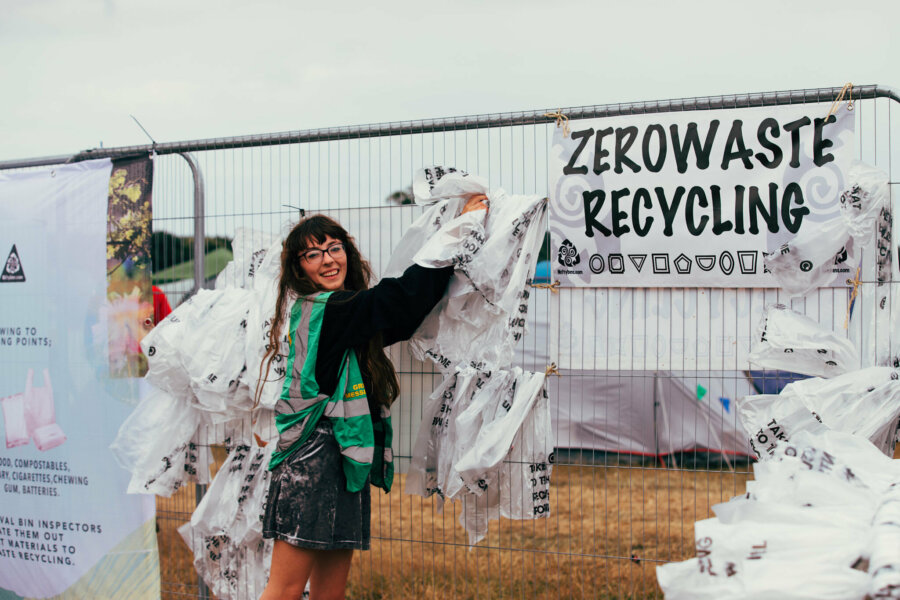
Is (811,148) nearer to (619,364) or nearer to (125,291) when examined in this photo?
(619,364)

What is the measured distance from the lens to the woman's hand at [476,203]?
288 cm

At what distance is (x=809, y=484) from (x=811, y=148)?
1.36m

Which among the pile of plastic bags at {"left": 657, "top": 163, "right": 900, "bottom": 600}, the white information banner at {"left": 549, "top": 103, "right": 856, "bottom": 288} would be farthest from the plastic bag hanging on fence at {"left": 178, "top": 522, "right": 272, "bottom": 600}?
the pile of plastic bags at {"left": 657, "top": 163, "right": 900, "bottom": 600}

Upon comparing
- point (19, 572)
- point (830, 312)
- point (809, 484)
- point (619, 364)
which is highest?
point (830, 312)

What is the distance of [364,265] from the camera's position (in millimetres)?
2982

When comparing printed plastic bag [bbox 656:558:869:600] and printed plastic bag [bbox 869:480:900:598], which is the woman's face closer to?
printed plastic bag [bbox 656:558:869:600]

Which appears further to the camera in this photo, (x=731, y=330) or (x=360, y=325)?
(x=731, y=330)

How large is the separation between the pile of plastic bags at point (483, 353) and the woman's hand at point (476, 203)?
0.09 feet

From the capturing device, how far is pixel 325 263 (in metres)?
2.77

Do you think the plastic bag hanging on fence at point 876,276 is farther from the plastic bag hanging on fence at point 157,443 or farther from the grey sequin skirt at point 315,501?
the plastic bag hanging on fence at point 157,443

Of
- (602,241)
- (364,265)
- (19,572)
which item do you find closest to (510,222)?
(602,241)

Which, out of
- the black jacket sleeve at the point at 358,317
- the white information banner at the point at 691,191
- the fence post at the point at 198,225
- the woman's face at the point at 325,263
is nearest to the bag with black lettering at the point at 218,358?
the fence post at the point at 198,225

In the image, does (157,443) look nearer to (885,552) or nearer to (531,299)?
(531,299)

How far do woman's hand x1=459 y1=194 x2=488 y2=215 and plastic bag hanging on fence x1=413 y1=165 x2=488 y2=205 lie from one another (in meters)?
0.02
